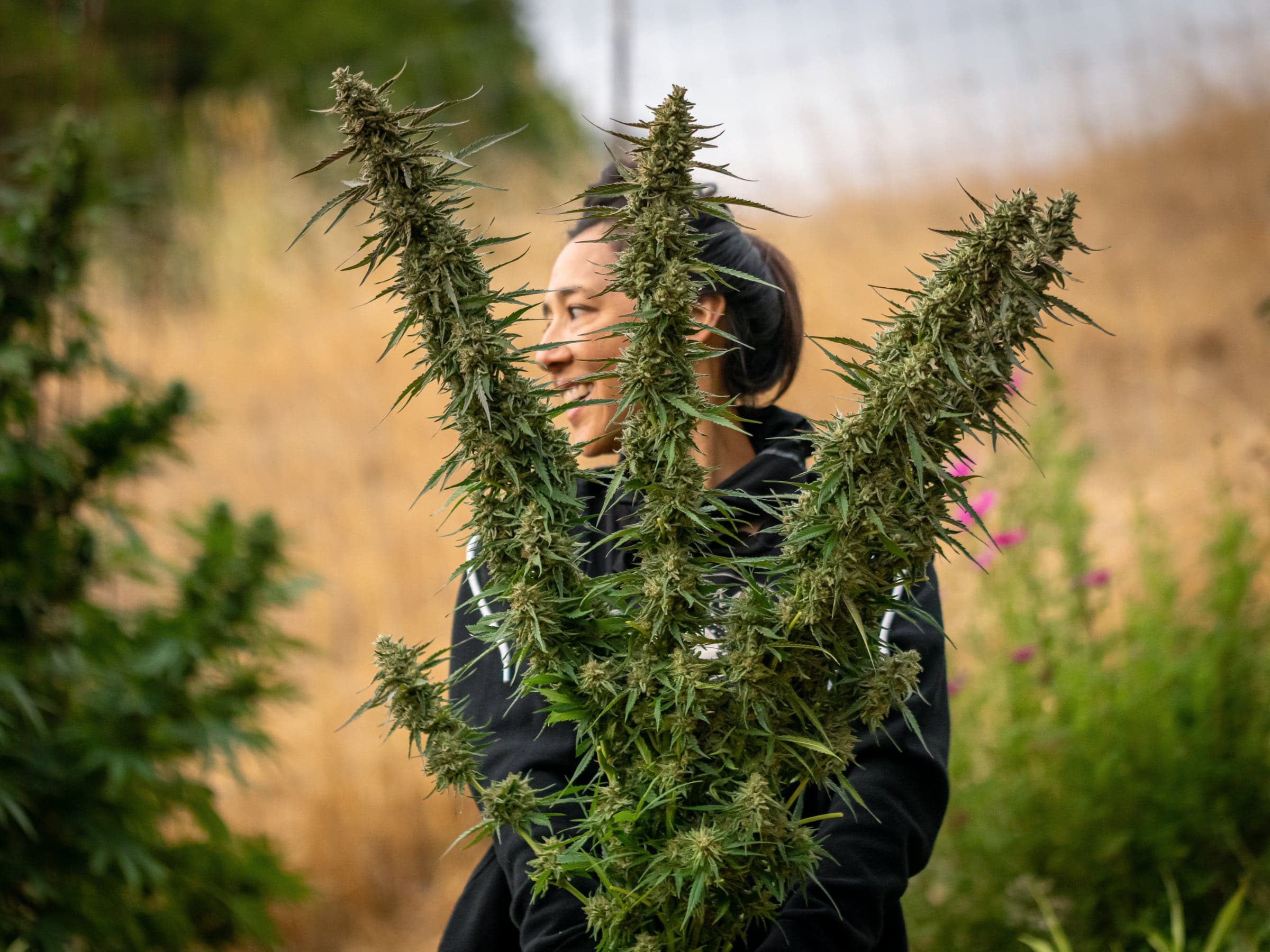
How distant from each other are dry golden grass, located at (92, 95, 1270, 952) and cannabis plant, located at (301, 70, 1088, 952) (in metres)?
1.91

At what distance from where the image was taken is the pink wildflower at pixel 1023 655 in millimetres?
2355

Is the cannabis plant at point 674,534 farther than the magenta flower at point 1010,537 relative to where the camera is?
No

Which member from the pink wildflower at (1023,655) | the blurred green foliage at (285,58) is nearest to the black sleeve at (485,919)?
the pink wildflower at (1023,655)

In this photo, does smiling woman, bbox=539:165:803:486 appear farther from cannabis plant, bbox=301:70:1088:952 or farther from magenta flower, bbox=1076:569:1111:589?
magenta flower, bbox=1076:569:1111:589

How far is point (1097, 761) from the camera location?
2338 mm

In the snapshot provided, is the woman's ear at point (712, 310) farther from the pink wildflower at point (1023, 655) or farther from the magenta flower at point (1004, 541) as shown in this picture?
the pink wildflower at point (1023, 655)

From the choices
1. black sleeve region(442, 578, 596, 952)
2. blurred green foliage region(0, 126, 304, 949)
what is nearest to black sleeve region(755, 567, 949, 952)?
black sleeve region(442, 578, 596, 952)

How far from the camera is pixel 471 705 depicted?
53.9 inches

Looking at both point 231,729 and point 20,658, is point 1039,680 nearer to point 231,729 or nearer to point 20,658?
point 231,729

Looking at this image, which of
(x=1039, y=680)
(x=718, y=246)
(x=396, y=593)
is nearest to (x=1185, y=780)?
(x=1039, y=680)

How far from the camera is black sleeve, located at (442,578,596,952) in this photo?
1.10 metres

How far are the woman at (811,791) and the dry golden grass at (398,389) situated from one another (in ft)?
4.76

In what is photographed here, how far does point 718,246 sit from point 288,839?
296 cm

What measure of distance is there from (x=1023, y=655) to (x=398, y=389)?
15.6ft
